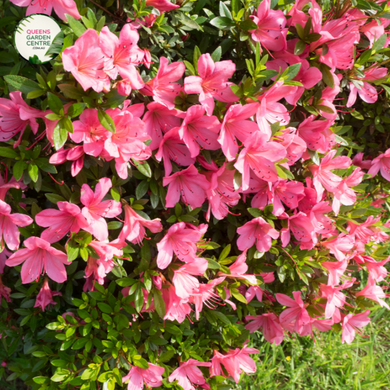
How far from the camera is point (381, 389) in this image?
9.44ft

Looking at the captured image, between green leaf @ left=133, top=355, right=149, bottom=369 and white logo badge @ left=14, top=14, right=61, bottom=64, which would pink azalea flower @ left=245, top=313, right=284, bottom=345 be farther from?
white logo badge @ left=14, top=14, right=61, bottom=64

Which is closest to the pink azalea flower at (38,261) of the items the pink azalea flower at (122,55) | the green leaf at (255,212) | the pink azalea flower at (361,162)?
the pink azalea flower at (122,55)

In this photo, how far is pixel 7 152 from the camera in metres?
1.51

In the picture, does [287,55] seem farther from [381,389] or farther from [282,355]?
[381,389]

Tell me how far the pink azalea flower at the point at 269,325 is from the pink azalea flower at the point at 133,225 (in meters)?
1.08

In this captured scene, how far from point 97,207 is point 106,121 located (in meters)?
0.37

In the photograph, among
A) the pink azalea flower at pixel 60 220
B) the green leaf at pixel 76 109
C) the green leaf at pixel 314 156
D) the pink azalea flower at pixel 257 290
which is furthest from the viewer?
the pink azalea flower at pixel 257 290

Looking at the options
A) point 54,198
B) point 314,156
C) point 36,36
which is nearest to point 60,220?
point 54,198

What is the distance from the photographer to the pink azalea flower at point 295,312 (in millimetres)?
2180

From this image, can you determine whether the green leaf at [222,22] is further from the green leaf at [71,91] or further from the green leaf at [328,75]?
the green leaf at [71,91]

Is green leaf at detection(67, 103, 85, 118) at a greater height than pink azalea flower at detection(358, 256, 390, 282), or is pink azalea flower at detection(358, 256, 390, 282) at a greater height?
green leaf at detection(67, 103, 85, 118)

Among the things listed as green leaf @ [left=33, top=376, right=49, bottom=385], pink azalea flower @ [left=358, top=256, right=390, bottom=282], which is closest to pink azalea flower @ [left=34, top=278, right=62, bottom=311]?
green leaf @ [left=33, top=376, right=49, bottom=385]

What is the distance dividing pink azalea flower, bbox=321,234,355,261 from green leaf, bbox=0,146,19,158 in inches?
69.0

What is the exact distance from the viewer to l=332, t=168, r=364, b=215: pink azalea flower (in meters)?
2.07
